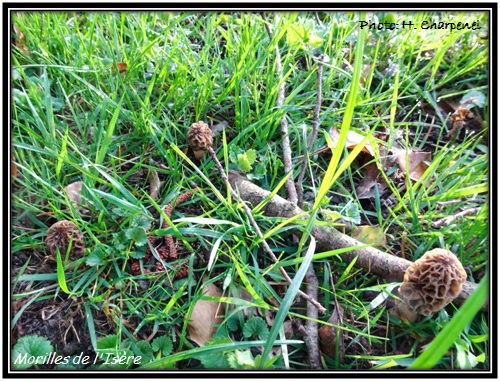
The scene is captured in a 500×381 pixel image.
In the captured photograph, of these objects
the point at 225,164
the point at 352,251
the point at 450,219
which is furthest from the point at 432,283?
the point at 225,164

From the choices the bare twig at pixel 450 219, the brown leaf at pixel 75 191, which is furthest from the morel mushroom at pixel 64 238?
the bare twig at pixel 450 219

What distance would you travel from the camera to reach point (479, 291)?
78 cm

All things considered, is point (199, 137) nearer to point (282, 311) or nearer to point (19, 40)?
point (282, 311)

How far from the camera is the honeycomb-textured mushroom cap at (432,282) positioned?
47.1 inches

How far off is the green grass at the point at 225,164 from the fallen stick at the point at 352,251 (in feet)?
0.17

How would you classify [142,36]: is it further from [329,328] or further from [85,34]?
[329,328]

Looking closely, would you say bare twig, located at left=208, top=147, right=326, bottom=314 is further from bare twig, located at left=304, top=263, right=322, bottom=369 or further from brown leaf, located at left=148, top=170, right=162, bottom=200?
brown leaf, located at left=148, top=170, right=162, bottom=200

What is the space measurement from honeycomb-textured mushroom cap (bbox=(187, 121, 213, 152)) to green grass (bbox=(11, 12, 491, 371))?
0.25 ft

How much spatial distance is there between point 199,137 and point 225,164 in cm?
15

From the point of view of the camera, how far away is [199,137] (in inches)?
59.6

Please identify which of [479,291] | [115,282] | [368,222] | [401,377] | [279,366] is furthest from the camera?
[368,222]

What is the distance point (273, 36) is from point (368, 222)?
891 millimetres

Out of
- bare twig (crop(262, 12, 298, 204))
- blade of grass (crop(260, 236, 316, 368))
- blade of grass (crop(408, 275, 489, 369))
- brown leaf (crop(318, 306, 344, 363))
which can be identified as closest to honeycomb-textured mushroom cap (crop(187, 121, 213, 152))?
bare twig (crop(262, 12, 298, 204))

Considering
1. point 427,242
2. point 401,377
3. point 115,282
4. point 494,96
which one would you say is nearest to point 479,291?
point 401,377
